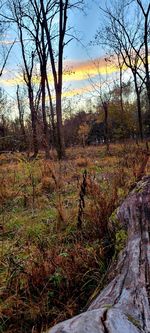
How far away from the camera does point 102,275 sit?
9.32 ft

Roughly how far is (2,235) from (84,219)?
1.06 m

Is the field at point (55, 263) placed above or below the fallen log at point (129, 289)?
below

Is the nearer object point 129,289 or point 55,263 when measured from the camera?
point 129,289

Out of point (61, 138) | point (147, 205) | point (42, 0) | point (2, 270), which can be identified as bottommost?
point (2, 270)

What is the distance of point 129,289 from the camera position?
6.73 ft

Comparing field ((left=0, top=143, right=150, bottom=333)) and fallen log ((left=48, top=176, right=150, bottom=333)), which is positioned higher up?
fallen log ((left=48, top=176, right=150, bottom=333))

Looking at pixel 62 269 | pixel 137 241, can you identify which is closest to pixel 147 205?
pixel 137 241

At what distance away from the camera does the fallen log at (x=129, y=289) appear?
60.9 inches

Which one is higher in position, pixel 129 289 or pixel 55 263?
pixel 129 289

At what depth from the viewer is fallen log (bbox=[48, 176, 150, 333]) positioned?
5.08 ft

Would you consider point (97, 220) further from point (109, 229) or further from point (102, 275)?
point (102, 275)

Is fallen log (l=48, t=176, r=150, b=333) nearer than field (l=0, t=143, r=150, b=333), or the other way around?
fallen log (l=48, t=176, r=150, b=333)

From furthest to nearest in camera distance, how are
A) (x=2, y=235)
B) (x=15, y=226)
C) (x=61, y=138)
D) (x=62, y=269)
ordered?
(x=61, y=138) → (x=15, y=226) → (x=2, y=235) → (x=62, y=269)

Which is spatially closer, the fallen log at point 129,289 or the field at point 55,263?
the fallen log at point 129,289
